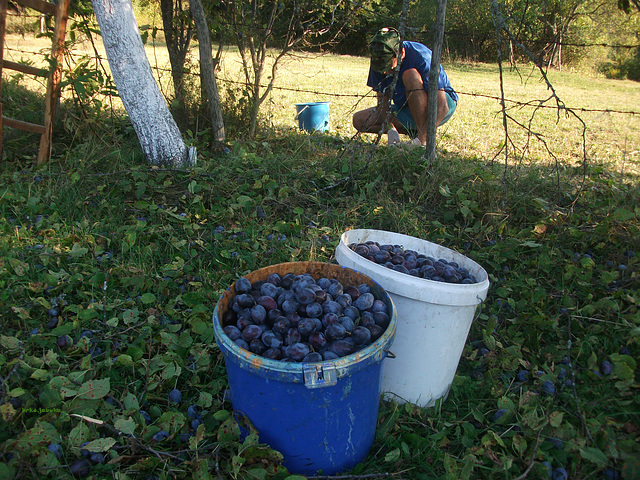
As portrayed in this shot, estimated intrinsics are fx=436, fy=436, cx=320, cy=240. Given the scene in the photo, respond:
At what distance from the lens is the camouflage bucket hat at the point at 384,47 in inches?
146

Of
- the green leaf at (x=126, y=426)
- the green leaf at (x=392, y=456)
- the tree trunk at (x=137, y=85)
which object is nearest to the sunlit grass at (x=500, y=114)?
the tree trunk at (x=137, y=85)

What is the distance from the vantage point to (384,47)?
147 inches

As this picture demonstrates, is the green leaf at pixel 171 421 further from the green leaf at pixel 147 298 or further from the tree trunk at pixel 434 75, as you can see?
the tree trunk at pixel 434 75

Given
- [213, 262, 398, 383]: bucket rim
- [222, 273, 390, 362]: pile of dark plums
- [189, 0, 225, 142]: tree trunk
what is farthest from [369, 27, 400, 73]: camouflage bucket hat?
[213, 262, 398, 383]: bucket rim

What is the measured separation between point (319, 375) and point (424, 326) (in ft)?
2.10

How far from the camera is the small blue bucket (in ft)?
17.3

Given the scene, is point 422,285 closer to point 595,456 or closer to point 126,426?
point 595,456

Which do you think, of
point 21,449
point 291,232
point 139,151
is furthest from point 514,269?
point 139,151

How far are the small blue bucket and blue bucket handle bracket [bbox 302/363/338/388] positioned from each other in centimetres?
430

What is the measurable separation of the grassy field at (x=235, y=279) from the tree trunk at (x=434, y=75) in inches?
10.2

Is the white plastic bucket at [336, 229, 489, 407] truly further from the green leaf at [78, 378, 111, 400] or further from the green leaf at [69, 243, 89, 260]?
the green leaf at [69, 243, 89, 260]

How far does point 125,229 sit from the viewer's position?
284 centimetres

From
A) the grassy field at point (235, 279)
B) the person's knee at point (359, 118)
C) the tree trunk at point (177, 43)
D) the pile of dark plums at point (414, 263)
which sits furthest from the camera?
the person's knee at point (359, 118)

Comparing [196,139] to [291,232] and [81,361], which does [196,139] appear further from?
[81,361]
